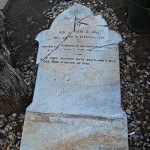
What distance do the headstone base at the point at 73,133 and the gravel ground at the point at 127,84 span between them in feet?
0.37

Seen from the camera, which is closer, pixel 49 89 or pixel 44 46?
pixel 49 89

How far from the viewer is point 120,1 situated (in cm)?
364

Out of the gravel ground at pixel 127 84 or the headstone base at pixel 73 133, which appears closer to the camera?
the headstone base at pixel 73 133

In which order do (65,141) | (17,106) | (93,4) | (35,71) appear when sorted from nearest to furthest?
(65,141), (17,106), (35,71), (93,4)

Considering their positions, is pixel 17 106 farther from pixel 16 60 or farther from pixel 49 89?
pixel 16 60

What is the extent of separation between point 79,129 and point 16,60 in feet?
3.18

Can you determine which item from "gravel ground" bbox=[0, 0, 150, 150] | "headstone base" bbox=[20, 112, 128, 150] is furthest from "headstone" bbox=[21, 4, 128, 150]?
"gravel ground" bbox=[0, 0, 150, 150]

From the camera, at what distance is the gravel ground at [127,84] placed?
263 centimetres

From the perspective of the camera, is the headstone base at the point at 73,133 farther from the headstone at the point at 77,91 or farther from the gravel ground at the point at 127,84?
the gravel ground at the point at 127,84

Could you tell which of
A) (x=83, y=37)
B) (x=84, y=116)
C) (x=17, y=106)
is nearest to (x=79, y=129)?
(x=84, y=116)

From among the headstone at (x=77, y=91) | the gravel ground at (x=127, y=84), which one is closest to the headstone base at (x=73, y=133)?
the headstone at (x=77, y=91)

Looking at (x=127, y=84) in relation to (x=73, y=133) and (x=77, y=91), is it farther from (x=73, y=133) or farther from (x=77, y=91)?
(x=73, y=133)

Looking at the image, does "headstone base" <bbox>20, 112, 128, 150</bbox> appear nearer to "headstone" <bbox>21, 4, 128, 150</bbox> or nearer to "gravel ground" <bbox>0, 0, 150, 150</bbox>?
"headstone" <bbox>21, 4, 128, 150</bbox>

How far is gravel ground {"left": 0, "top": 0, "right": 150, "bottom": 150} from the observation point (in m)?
2.63
